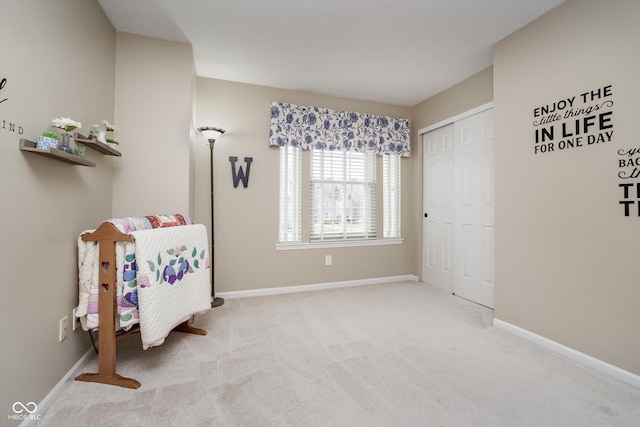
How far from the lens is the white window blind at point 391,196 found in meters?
4.11

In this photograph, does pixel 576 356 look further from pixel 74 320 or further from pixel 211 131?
pixel 211 131

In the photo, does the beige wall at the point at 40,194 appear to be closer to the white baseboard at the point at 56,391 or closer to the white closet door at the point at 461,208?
the white baseboard at the point at 56,391

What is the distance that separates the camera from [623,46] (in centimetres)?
180

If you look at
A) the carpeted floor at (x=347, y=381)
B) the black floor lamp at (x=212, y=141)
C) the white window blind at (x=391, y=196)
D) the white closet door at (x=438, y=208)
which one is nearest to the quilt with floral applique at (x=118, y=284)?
the carpeted floor at (x=347, y=381)

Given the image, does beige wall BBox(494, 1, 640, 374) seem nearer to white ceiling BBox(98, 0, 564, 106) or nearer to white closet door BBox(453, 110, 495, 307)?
white ceiling BBox(98, 0, 564, 106)

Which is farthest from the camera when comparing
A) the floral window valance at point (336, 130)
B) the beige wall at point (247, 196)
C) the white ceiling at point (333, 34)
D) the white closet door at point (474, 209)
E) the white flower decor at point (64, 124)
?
the floral window valance at point (336, 130)

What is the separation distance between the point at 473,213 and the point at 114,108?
372 centimetres

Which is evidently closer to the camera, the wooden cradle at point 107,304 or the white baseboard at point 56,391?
the white baseboard at point 56,391

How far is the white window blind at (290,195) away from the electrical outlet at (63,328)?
213cm

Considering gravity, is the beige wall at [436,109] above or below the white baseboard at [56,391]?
above

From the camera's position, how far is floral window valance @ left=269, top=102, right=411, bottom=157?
11.5 feet

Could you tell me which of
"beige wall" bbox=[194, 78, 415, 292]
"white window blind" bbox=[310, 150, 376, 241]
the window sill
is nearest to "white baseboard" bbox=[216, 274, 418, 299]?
"beige wall" bbox=[194, 78, 415, 292]

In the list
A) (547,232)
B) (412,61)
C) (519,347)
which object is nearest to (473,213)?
(547,232)

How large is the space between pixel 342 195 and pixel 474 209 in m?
1.58
